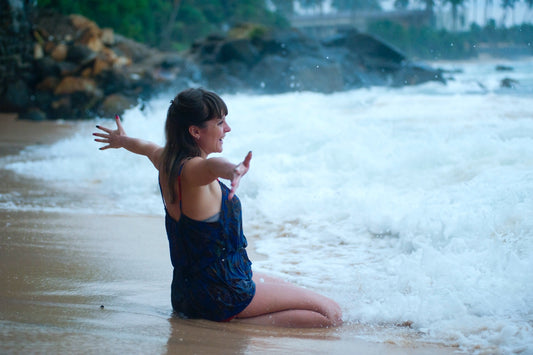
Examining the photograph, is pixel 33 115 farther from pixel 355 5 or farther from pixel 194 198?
pixel 355 5

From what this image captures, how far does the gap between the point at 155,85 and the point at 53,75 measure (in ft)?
12.5

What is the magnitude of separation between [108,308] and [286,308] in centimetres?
93

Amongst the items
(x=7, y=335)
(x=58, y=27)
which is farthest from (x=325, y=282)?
(x=58, y=27)

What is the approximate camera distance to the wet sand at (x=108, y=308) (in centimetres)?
249

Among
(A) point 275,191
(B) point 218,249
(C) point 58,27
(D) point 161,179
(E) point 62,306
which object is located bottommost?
(A) point 275,191

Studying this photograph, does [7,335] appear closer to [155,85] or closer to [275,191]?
[275,191]

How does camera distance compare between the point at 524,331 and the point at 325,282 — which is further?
the point at 325,282

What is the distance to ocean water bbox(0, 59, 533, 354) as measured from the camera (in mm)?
3289

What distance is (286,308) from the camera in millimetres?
2945

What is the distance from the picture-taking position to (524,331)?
9.55ft

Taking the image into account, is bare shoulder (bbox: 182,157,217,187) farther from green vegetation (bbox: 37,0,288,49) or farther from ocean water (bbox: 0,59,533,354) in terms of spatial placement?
green vegetation (bbox: 37,0,288,49)

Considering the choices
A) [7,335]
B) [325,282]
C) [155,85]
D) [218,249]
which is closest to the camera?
[7,335]

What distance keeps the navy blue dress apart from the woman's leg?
0.06m

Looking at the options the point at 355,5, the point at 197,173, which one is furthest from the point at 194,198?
the point at 355,5
